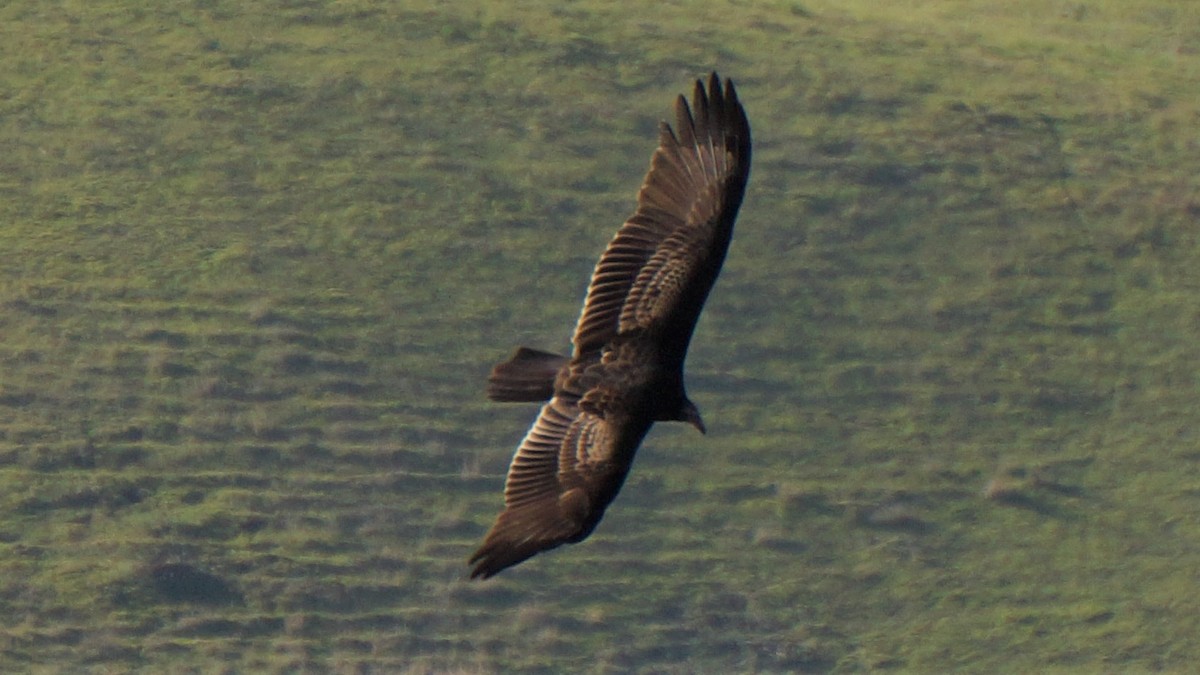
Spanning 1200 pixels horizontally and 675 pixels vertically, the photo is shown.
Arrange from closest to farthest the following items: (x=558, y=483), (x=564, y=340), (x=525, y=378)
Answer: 1. (x=558, y=483)
2. (x=525, y=378)
3. (x=564, y=340)

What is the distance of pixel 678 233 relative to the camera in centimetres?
1022

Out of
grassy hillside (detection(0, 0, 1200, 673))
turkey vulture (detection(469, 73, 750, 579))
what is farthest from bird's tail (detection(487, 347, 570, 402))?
grassy hillside (detection(0, 0, 1200, 673))

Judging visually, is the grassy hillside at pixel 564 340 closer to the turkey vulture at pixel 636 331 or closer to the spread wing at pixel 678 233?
the turkey vulture at pixel 636 331

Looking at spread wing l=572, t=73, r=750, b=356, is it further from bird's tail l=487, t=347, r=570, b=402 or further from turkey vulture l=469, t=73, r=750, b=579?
bird's tail l=487, t=347, r=570, b=402

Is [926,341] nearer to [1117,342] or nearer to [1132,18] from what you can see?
[1117,342]

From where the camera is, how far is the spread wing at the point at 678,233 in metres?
10.1

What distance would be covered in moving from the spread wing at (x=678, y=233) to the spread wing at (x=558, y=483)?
1.15ft

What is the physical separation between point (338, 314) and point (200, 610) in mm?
4885

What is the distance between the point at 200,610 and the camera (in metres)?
24.0

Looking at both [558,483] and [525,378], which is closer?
[558,483]

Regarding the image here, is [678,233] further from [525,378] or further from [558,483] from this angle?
[558,483]

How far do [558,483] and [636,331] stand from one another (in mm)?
747

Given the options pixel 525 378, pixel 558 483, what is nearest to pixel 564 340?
pixel 525 378

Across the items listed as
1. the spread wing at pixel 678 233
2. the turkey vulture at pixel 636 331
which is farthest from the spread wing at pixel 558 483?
the spread wing at pixel 678 233
